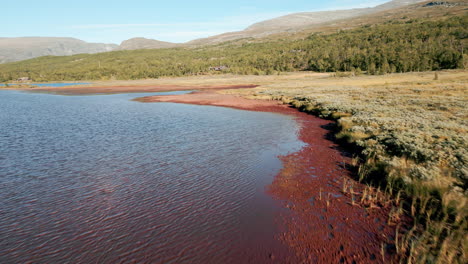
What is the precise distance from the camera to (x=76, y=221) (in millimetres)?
9727

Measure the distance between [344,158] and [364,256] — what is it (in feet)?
32.9

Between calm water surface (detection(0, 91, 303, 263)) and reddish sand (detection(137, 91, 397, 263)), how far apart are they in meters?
0.84

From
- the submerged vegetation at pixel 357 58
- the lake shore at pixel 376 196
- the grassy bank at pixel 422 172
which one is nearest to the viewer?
the grassy bank at pixel 422 172

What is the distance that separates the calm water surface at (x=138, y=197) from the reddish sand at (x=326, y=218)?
0.84 m

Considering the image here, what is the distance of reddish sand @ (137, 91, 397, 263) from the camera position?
798 cm

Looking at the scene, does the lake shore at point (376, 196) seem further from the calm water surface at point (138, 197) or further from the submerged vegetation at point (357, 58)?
the submerged vegetation at point (357, 58)

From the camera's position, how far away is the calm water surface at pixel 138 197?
26.9 feet

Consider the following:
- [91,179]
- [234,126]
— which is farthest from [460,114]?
[91,179]

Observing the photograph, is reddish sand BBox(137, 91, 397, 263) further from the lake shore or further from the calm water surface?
the calm water surface

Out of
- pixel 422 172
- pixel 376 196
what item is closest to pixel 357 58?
pixel 422 172

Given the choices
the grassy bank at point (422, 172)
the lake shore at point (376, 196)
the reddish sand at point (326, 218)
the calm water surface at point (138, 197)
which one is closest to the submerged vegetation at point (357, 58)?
the grassy bank at point (422, 172)

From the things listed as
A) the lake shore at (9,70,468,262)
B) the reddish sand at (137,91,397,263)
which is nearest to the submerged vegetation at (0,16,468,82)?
the lake shore at (9,70,468,262)

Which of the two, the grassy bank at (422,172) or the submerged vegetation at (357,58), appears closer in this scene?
the grassy bank at (422,172)

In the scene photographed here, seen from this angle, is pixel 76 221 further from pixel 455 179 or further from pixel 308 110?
pixel 308 110
